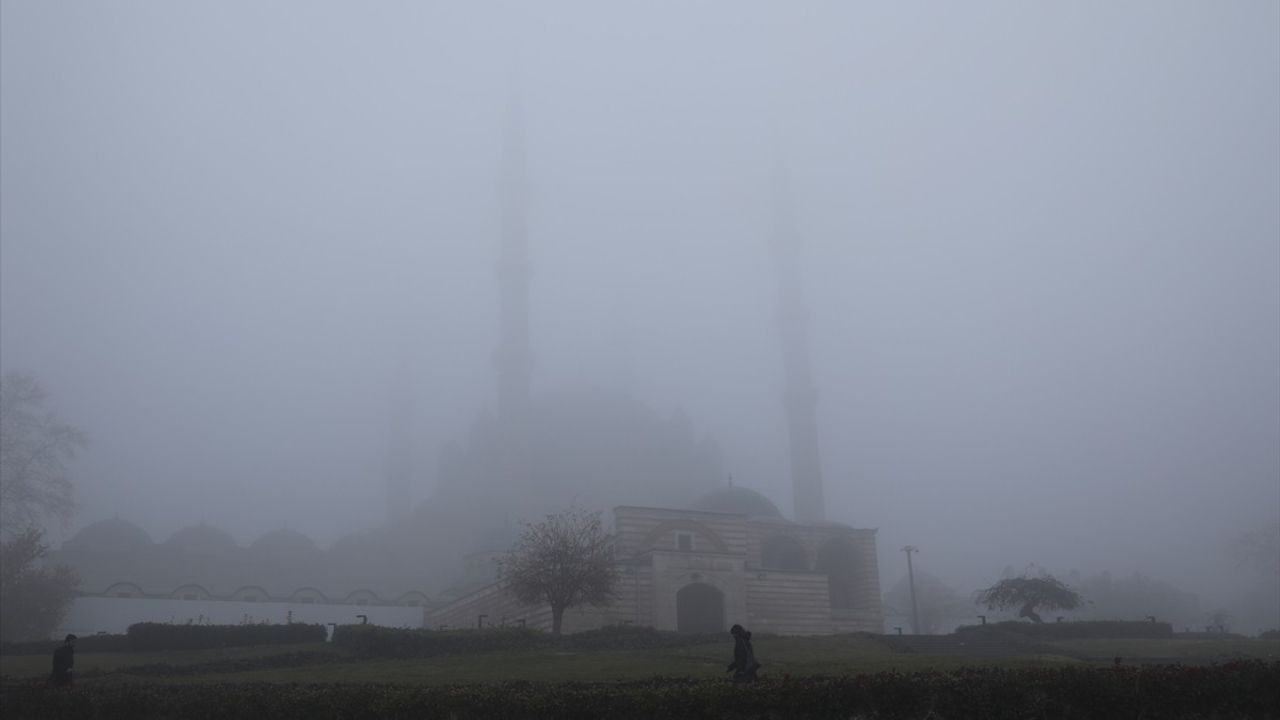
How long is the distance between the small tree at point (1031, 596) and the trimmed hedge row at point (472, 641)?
62.8 ft

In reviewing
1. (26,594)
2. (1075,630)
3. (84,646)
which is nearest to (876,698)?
(1075,630)

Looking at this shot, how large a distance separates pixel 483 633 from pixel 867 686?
2134cm

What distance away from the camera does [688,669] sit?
24.9 meters

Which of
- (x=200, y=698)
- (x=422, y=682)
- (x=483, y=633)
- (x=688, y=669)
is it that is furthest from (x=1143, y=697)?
(x=483, y=633)

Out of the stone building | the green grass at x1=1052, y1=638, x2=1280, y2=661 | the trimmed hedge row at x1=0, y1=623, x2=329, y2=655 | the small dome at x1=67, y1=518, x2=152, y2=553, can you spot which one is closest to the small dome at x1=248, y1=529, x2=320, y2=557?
the small dome at x1=67, y1=518, x2=152, y2=553

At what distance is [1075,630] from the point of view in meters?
41.7

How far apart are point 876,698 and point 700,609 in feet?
118

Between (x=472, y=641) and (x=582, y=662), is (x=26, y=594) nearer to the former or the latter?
(x=472, y=641)

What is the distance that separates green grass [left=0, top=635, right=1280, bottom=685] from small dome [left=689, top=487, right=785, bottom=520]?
29155 millimetres

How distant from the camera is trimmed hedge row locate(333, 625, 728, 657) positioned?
32.6m

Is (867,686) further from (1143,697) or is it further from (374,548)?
(374,548)

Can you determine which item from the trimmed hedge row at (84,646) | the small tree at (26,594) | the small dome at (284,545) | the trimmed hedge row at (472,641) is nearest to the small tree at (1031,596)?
the trimmed hedge row at (472,641)

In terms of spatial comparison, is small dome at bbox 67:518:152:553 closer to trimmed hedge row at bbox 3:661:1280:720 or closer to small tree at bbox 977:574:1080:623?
small tree at bbox 977:574:1080:623

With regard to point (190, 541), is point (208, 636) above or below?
below
